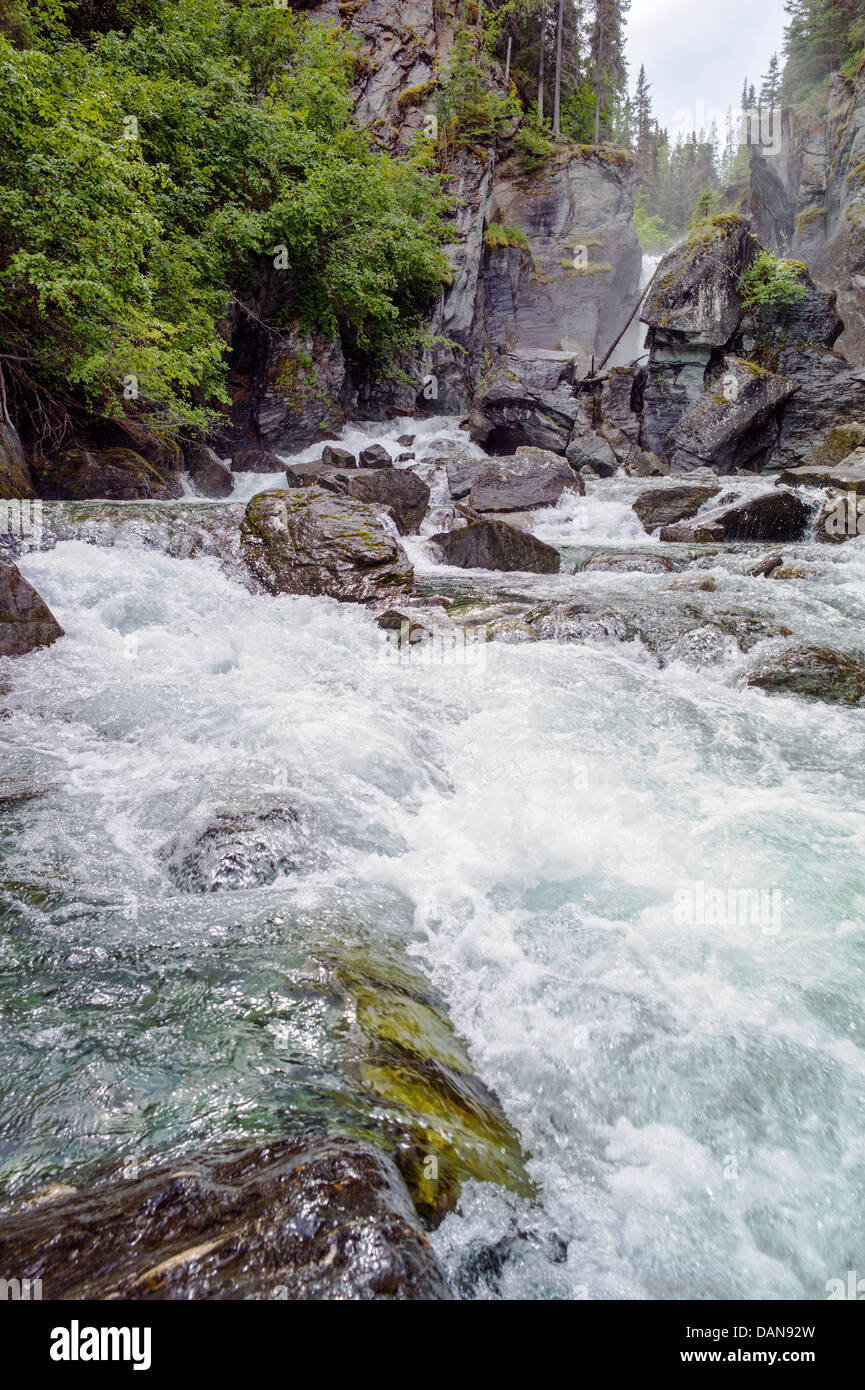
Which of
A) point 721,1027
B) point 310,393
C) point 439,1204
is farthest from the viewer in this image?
point 310,393

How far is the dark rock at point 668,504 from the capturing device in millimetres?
13508

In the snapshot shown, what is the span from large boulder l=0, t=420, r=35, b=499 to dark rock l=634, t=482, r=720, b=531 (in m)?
11.3

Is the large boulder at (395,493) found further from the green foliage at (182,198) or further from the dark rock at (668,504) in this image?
the dark rock at (668,504)

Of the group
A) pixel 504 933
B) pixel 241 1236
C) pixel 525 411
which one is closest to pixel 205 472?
pixel 525 411

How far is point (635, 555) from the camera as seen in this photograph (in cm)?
1010

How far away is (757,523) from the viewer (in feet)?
39.2

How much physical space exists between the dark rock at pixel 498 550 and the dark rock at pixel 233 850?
784 centimetres

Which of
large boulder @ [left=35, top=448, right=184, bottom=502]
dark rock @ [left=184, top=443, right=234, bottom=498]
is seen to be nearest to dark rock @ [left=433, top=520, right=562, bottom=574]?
large boulder @ [left=35, top=448, right=184, bottom=502]

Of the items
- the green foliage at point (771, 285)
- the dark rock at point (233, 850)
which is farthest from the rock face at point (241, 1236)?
the green foliage at point (771, 285)

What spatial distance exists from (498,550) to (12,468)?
24.6 feet

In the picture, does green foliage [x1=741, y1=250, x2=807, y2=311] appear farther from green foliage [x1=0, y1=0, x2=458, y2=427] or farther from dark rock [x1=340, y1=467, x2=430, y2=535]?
dark rock [x1=340, y1=467, x2=430, y2=535]
